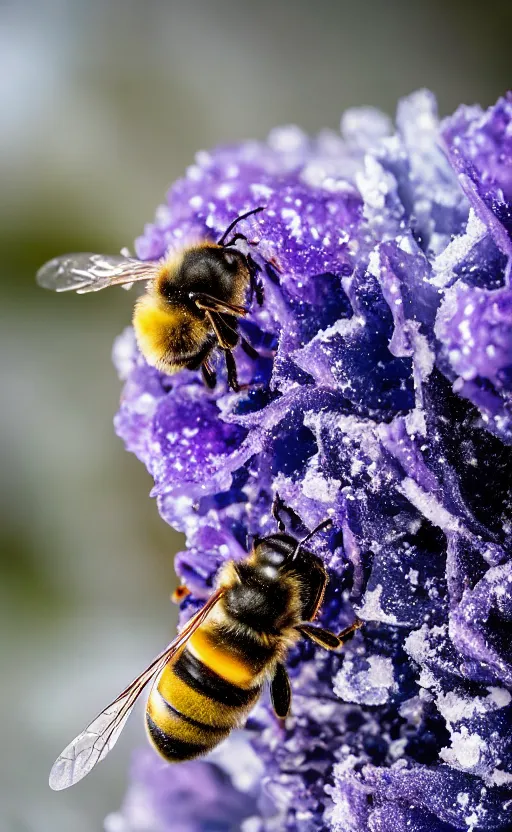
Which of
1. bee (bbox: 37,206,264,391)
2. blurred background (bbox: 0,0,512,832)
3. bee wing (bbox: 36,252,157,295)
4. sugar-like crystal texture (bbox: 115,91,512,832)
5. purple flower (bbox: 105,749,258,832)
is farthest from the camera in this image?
blurred background (bbox: 0,0,512,832)

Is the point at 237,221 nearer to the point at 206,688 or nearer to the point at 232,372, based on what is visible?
the point at 232,372

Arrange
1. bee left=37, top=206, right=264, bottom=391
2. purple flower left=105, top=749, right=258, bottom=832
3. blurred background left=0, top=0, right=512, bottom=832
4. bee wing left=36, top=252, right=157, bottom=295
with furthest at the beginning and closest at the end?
blurred background left=0, top=0, right=512, bottom=832 < purple flower left=105, top=749, right=258, bottom=832 < bee wing left=36, top=252, right=157, bottom=295 < bee left=37, top=206, right=264, bottom=391

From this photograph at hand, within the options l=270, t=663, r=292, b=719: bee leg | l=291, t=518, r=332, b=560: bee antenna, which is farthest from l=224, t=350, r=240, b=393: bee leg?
l=270, t=663, r=292, b=719: bee leg

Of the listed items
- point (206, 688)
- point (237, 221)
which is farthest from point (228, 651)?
point (237, 221)

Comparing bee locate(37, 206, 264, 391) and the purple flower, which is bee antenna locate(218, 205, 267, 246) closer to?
bee locate(37, 206, 264, 391)

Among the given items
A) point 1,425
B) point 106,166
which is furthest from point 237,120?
point 1,425

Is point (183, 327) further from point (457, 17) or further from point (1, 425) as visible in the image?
point (457, 17)

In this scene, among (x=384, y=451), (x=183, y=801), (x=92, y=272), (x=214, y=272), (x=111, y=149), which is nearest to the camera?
(x=384, y=451)

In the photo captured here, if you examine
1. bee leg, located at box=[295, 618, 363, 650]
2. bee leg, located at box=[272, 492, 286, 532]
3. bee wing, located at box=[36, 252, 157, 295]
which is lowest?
bee leg, located at box=[295, 618, 363, 650]
